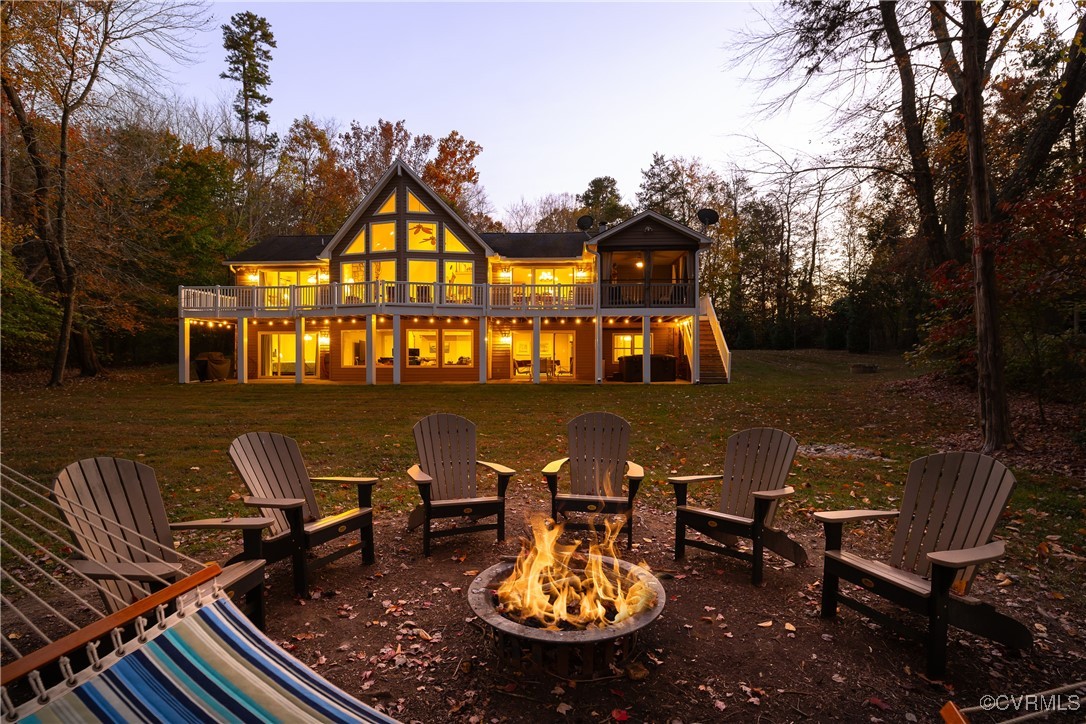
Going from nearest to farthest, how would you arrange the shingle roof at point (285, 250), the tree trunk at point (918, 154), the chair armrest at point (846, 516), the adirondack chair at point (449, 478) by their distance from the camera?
1. the chair armrest at point (846, 516)
2. the adirondack chair at point (449, 478)
3. the tree trunk at point (918, 154)
4. the shingle roof at point (285, 250)

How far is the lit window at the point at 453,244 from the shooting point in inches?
811

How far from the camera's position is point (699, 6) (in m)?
13.2

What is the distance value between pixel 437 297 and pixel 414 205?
4325 mm

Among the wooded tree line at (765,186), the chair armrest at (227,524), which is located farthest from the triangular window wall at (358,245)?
the chair armrest at (227,524)

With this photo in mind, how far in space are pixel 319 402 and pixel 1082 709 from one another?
13934 millimetres

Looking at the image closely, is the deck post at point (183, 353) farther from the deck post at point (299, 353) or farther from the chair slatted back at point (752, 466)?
the chair slatted back at point (752, 466)

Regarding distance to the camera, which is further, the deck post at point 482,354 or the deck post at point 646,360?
the deck post at point 482,354

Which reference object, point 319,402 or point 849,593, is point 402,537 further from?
point 319,402

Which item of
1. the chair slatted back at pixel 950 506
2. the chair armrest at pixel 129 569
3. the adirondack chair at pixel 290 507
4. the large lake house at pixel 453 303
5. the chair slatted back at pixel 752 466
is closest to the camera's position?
the chair armrest at pixel 129 569

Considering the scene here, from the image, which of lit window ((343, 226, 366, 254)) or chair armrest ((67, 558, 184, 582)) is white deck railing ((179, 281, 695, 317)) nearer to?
lit window ((343, 226, 366, 254))

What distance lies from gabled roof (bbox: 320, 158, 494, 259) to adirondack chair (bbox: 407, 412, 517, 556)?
54.1 feet

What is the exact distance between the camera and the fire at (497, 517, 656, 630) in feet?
9.47

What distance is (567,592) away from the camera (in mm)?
3146

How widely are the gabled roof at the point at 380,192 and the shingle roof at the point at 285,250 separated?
1.44 metres
